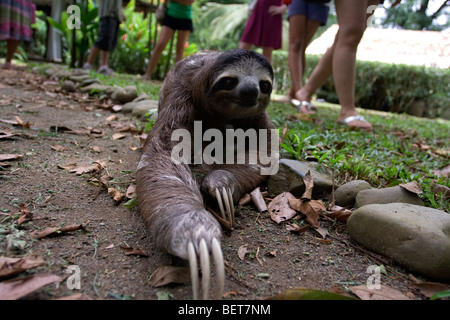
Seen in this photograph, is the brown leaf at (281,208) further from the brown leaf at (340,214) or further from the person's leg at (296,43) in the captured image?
the person's leg at (296,43)

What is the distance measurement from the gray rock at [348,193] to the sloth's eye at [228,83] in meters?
1.27

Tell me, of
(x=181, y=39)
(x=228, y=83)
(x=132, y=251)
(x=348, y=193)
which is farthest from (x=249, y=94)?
(x=181, y=39)

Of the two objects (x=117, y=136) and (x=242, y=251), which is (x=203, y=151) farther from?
(x=242, y=251)

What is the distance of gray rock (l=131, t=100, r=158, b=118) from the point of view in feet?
16.4

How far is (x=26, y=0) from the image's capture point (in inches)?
367

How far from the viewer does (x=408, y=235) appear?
186cm

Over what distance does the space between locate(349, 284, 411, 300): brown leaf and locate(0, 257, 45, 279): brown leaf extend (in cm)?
165

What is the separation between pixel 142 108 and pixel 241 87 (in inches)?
111

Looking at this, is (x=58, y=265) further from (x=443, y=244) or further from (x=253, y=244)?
(x=443, y=244)

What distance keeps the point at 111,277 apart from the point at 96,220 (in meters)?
0.62

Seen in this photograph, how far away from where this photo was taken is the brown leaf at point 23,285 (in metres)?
1.37

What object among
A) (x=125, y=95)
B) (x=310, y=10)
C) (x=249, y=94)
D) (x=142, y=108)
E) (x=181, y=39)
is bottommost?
(x=142, y=108)

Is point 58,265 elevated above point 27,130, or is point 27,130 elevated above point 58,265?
point 27,130
